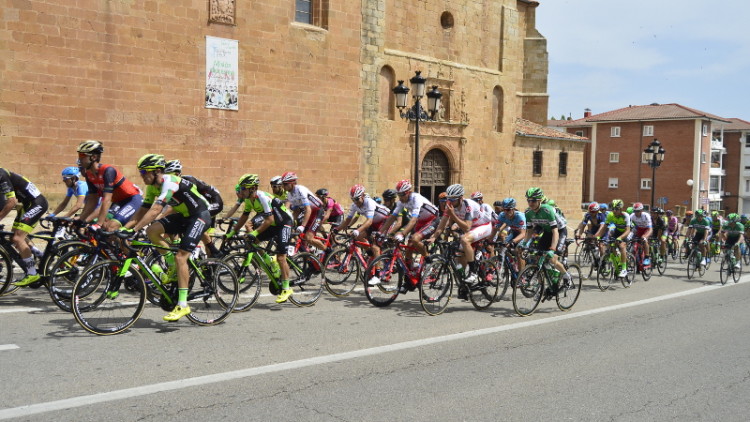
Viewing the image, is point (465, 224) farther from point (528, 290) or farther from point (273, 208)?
point (273, 208)

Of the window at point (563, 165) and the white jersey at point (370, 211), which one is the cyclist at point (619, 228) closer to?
the white jersey at point (370, 211)

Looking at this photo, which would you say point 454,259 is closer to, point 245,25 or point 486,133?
point 245,25

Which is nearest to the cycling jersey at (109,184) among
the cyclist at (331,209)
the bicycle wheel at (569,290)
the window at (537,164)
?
the cyclist at (331,209)

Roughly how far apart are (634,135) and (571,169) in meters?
27.3

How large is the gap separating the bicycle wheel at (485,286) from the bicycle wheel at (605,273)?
4.06m

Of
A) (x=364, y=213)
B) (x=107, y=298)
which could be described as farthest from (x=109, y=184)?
(x=364, y=213)

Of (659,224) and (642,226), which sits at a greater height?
(642,226)

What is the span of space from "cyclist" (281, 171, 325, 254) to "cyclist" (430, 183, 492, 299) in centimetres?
218

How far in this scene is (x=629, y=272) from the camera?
45.3ft

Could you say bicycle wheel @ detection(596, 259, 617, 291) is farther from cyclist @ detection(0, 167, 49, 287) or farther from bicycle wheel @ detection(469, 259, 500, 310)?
cyclist @ detection(0, 167, 49, 287)

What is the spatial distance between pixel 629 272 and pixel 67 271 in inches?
435

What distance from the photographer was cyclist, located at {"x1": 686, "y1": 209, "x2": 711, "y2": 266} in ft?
52.9

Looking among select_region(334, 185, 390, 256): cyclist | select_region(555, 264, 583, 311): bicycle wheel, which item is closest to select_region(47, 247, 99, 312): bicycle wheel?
select_region(334, 185, 390, 256): cyclist

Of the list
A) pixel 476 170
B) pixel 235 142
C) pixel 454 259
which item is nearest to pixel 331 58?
pixel 235 142
